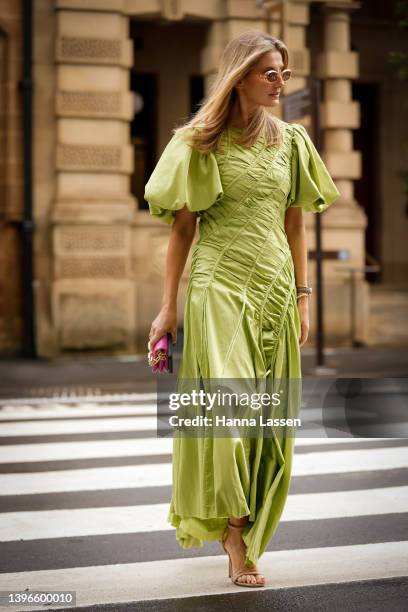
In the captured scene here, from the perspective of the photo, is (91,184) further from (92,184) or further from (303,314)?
(303,314)

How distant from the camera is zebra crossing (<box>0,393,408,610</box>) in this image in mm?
4379

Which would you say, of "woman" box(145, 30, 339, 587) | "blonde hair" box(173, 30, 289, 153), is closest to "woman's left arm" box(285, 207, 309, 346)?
"woman" box(145, 30, 339, 587)

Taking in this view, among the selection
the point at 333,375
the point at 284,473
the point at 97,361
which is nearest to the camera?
A: the point at 284,473

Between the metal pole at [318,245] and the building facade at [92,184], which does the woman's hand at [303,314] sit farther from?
the building facade at [92,184]

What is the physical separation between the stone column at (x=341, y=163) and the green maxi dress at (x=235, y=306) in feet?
41.0

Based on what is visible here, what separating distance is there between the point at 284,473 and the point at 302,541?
929 mm

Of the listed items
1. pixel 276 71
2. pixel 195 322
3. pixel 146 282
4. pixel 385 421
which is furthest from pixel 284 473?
pixel 146 282

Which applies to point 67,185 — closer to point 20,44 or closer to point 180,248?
point 20,44

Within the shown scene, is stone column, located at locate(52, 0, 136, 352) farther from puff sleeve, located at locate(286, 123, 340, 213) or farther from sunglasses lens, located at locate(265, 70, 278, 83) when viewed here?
sunglasses lens, located at locate(265, 70, 278, 83)

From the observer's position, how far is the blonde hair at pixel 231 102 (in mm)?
4223

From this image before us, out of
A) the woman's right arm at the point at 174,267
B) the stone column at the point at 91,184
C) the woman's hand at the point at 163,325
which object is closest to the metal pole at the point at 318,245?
the stone column at the point at 91,184

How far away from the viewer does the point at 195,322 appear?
4258 mm

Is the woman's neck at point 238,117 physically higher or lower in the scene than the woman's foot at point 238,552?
higher

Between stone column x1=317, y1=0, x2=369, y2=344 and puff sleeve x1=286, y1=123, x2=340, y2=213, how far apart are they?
40.2 ft
